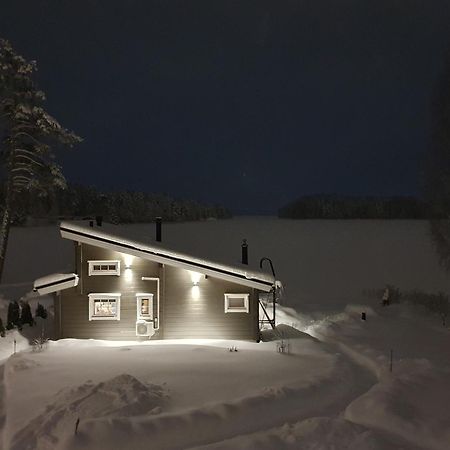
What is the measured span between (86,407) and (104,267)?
791cm

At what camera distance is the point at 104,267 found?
15594 mm

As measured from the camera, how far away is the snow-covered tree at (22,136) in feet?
64.8

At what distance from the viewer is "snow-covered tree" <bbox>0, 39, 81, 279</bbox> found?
64.8ft

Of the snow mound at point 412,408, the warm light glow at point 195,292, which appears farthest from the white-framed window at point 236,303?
the snow mound at point 412,408

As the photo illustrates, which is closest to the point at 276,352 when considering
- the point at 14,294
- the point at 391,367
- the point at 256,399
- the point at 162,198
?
the point at 391,367

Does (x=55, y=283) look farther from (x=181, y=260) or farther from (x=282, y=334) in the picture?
(x=282, y=334)

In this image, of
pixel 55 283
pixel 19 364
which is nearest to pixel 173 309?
pixel 55 283

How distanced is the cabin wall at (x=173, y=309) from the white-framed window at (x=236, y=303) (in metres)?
0.15

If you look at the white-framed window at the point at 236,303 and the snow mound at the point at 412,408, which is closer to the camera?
the snow mound at the point at 412,408

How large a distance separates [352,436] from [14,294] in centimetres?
2083

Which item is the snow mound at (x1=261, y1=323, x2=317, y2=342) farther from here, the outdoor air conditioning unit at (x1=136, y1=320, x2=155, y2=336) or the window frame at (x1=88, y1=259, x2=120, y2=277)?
the window frame at (x1=88, y1=259, x2=120, y2=277)

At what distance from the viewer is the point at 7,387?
399 inches

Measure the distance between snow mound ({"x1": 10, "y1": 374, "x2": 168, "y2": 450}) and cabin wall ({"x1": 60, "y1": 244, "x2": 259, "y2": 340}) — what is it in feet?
18.8

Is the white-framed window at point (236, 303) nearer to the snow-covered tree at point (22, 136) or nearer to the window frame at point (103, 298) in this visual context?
the window frame at point (103, 298)
